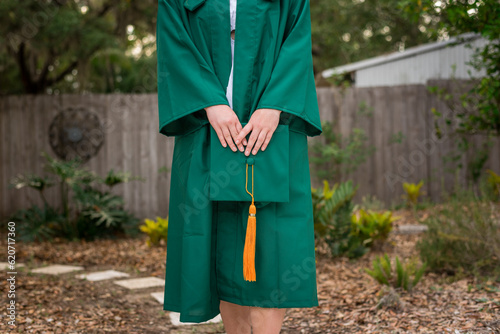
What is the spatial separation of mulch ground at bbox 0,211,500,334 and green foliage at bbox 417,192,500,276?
5.2 inches

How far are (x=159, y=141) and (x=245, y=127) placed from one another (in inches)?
192

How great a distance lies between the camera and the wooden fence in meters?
6.19

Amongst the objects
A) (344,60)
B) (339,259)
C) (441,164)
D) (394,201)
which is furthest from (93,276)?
(344,60)

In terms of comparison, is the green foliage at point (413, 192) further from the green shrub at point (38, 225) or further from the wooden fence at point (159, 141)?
the green shrub at point (38, 225)

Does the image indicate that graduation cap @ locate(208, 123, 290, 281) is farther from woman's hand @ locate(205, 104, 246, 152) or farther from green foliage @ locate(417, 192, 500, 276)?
green foliage @ locate(417, 192, 500, 276)

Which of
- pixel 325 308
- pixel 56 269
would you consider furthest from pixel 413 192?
pixel 56 269

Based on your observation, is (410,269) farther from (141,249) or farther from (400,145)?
(400,145)

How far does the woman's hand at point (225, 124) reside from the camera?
1.57 metres

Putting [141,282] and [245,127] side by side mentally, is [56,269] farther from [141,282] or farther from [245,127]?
[245,127]

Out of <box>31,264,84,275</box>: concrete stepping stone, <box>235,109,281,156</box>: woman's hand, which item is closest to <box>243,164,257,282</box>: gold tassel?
<box>235,109,281,156</box>: woman's hand

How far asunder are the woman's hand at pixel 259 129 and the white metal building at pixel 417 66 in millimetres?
5424

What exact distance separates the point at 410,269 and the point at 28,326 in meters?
2.12

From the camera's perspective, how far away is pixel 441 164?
6445 mm

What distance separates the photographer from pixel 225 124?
5.15 ft
